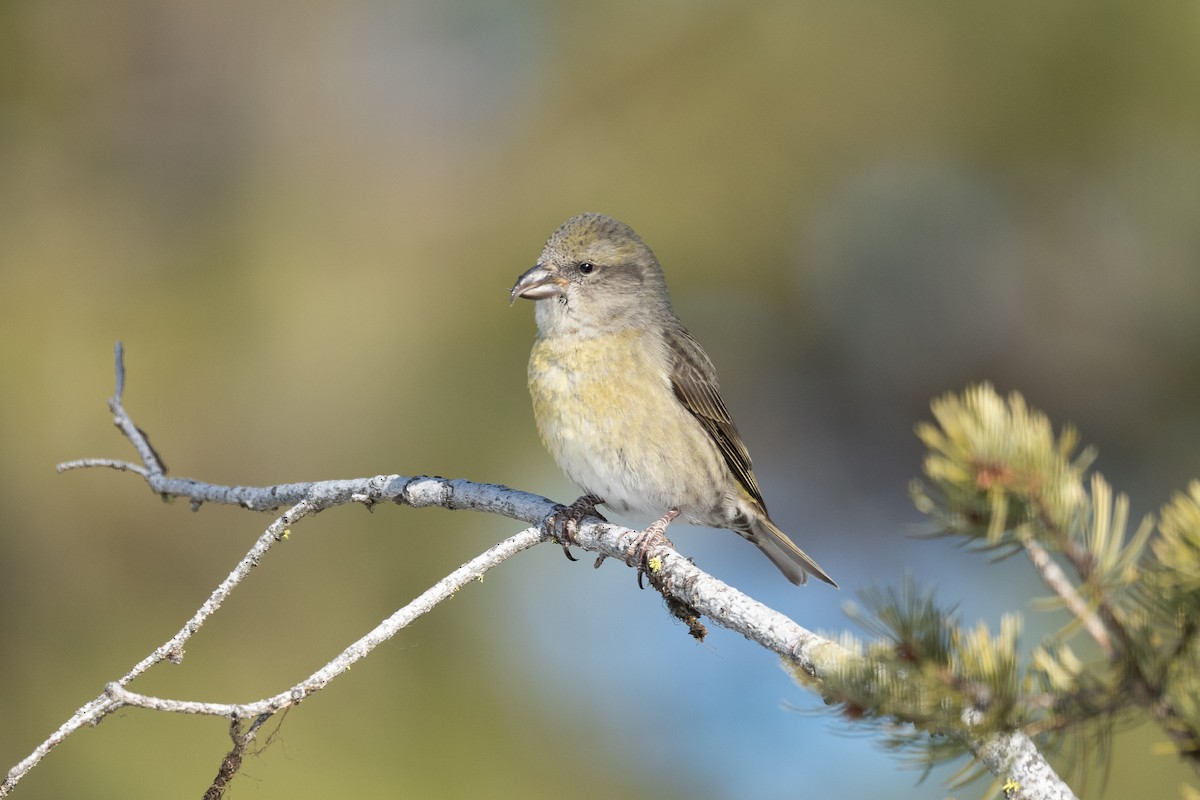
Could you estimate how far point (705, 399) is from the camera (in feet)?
16.1

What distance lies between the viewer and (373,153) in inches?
339

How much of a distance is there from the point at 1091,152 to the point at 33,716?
25.4ft

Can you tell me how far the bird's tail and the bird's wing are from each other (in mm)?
115

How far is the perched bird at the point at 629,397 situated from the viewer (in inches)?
175

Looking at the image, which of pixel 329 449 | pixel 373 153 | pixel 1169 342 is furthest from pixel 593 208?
pixel 1169 342

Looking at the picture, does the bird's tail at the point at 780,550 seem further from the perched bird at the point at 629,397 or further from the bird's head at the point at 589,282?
the bird's head at the point at 589,282

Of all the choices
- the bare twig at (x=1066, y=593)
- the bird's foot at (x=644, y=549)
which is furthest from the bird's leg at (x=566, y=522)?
the bare twig at (x=1066, y=593)

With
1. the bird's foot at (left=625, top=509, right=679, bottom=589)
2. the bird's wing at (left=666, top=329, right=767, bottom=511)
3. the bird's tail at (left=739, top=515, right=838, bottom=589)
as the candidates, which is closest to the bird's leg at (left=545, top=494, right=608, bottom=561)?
the bird's foot at (left=625, top=509, right=679, bottom=589)

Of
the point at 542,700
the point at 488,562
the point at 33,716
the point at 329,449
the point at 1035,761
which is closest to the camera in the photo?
the point at 1035,761

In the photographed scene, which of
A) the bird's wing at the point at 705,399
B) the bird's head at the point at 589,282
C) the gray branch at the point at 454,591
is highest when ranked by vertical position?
the bird's head at the point at 589,282

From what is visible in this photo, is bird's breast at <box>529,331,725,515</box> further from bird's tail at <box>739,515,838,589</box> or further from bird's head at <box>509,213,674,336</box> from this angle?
bird's tail at <box>739,515,838,589</box>

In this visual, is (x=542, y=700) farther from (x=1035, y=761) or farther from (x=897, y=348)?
(x=1035, y=761)

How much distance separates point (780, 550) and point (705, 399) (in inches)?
31.1

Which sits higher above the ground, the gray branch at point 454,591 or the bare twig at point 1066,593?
the gray branch at point 454,591
